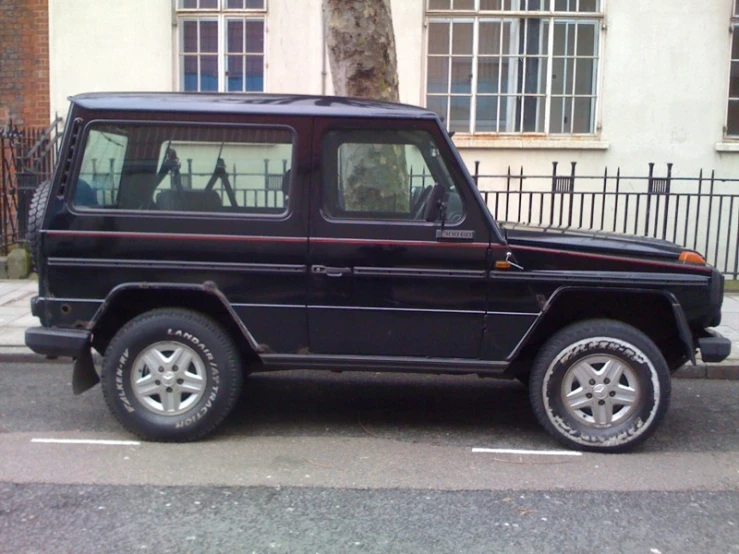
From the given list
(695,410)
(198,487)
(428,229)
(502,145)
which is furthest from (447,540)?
(502,145)

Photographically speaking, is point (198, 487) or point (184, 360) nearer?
point (198, 487)

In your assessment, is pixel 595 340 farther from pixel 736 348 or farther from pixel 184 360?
pixel 736 348

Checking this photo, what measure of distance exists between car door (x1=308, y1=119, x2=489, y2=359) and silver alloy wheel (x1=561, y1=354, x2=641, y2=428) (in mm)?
649

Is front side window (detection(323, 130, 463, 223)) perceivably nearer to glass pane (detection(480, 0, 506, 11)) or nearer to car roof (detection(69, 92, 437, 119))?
car roof (detection(69, 92, 437, 119))

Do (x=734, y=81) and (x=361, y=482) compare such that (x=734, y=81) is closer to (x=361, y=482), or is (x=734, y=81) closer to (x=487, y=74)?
(x=487, y=74)

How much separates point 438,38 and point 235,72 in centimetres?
299

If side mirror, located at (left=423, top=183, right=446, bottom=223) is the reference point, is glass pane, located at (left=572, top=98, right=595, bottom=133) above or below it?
above

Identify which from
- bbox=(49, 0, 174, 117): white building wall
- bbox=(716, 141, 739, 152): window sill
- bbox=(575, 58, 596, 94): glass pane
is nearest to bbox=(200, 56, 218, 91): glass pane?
bbox=(49, 0, 174, 117): white building wall

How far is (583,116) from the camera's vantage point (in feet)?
40.7

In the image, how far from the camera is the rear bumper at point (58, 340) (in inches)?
203

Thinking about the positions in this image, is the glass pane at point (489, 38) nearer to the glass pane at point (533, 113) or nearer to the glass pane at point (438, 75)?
the glass pane at point (438, 75)

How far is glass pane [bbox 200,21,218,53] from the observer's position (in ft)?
40.6

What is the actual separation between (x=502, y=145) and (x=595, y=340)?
7.50 meters

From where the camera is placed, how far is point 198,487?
462cm
